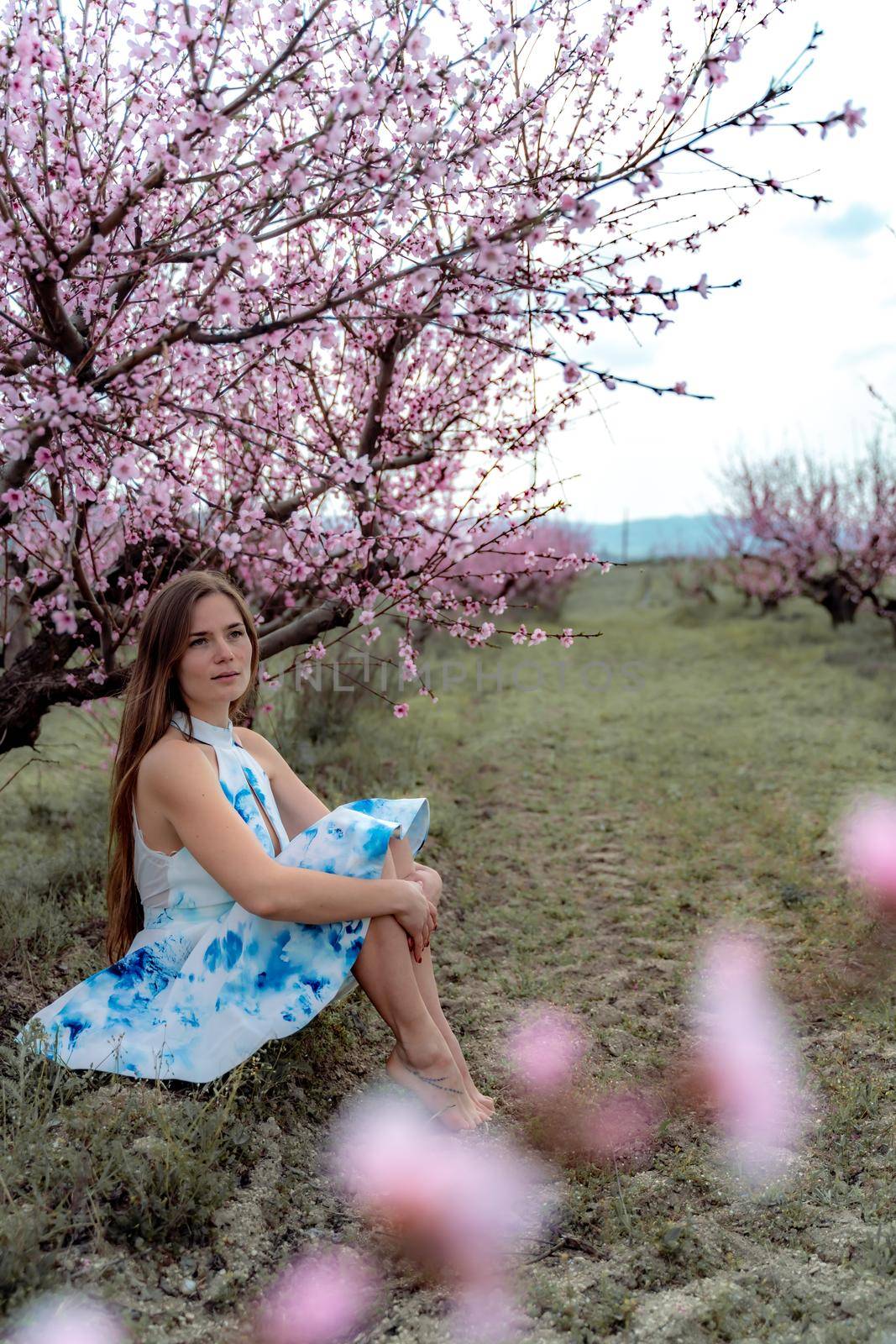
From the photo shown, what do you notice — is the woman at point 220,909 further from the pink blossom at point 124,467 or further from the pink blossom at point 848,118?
the pink blossom at point 848,118

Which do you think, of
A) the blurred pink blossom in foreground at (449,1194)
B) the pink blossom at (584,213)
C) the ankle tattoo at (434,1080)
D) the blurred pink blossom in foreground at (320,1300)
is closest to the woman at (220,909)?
the ankle tattoo at (434,1080)

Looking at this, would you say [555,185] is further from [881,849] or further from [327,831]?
[881,849]

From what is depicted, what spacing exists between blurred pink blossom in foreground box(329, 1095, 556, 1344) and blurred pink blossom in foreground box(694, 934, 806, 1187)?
0.59 m

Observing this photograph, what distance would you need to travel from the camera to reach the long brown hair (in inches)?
105

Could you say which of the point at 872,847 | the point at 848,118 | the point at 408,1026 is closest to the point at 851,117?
the point at 848,118

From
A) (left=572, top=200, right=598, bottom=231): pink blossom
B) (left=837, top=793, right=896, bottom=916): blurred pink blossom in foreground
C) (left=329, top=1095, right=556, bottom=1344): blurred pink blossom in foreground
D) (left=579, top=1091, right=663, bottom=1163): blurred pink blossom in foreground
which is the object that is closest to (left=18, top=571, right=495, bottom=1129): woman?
(left=329, top=1095, right=556, bottom=1344): blurred pink blossom in foreground

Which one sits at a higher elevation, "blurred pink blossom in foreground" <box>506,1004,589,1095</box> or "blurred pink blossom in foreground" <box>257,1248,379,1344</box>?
"blurred pink blossom in foreground" <box>257,1248,379,1344</box>

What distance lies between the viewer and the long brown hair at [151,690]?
2.67 m

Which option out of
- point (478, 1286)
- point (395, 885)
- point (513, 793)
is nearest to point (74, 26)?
point (395, 885)

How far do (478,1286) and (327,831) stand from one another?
1102 millimetres

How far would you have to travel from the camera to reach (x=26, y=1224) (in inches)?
76.5

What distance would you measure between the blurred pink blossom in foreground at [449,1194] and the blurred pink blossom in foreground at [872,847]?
239 cm

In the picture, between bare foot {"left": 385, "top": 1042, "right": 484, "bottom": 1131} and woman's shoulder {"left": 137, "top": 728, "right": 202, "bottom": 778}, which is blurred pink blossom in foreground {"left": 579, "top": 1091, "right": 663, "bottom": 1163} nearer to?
bare foot {"left": 385, "top": 1042, "right": 484, "bottom": 1131}

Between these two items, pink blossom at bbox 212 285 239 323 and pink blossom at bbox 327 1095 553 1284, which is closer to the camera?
pink blossom at bbox 212 285 239 323
